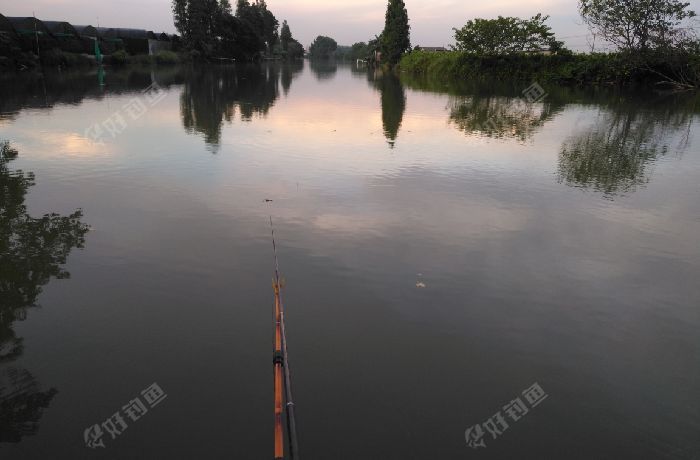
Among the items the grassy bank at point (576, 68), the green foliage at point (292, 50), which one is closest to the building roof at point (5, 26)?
the grassy bank at point (576, 68)

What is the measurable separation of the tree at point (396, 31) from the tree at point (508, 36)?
1045 inches

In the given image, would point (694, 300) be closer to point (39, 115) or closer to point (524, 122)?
point (524, 122)

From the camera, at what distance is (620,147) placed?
15.6 m

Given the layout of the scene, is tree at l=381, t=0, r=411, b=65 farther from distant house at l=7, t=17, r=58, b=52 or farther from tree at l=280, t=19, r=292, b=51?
tree at l=280, t=19, r=292, b=51

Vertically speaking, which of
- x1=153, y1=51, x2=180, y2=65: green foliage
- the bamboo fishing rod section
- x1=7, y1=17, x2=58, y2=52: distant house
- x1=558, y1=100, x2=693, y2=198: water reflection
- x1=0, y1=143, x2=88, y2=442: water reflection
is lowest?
x1=0, y1=143, x2=88, y2=442: water reflection

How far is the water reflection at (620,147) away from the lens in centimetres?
1172

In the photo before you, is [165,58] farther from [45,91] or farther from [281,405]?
[281,405]

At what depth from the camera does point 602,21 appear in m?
41.7

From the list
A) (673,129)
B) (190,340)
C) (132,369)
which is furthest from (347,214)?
(673,129)

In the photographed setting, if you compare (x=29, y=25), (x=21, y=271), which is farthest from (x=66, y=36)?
(x=21, y=271)

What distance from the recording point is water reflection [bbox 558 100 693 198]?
38.4 feet

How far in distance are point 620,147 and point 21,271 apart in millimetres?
16966

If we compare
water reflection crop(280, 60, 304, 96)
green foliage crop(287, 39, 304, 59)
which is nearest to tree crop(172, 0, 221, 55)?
water reflection crop(280, 60, 304, 96)

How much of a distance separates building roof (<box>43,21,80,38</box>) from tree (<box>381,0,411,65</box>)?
46.5 meters
